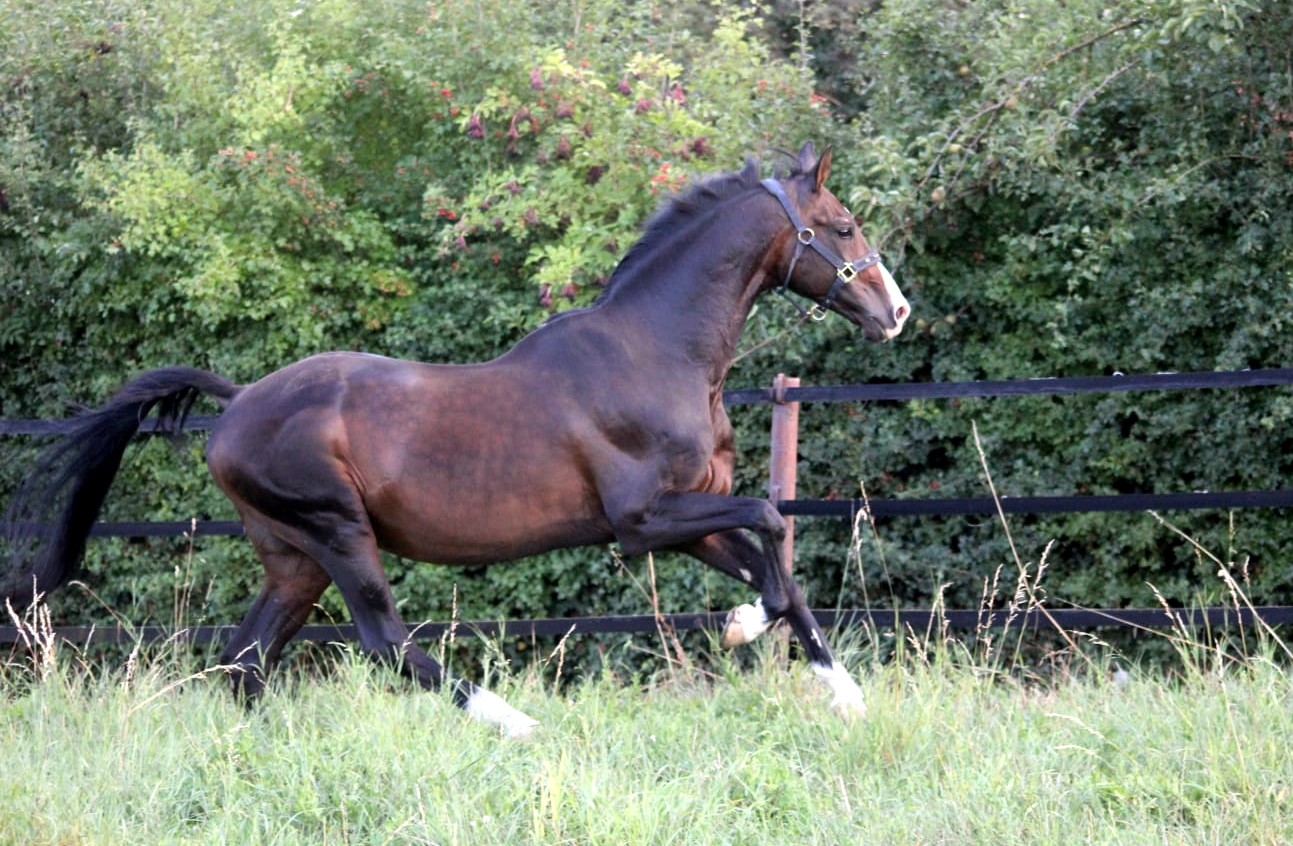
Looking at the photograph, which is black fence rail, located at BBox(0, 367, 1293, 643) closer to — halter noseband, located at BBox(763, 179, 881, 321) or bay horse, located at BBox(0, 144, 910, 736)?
bay horse, located at BBox(0, 144, 910, 736)

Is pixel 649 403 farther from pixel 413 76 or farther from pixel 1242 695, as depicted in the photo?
pixel 413 76

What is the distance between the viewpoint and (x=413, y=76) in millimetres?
8359

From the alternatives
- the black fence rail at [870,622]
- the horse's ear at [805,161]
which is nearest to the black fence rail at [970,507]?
the black fence rail at [870,622]

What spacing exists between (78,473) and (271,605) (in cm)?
101

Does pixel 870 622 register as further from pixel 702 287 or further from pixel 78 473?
pixel 78 473

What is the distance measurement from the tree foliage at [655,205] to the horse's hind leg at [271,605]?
5.33 feet

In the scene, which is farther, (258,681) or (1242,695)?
(258,681)

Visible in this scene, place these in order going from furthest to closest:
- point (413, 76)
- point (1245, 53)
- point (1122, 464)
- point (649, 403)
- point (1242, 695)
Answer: point (413, 76)
point (1122, 464)
point (1245, 53)
point (649, 403)
point (1242, 695)

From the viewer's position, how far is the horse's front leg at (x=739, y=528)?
5059 millimetres

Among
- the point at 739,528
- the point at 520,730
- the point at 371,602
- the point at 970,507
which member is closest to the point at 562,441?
the point at 739,528

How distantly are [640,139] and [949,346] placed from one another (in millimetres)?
1984

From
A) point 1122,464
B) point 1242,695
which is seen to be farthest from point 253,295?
point 1242,695

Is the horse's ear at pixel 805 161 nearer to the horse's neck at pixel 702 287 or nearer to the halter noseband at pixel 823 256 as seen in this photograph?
the halter noseband at pixel 823 256

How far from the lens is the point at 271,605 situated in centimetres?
547
